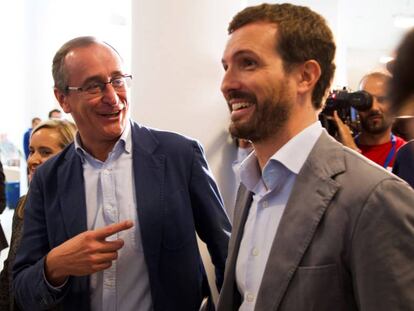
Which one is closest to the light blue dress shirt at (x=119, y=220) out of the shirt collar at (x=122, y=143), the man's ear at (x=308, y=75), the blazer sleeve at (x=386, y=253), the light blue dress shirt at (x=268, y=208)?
the shirt collar at (x=122, y=143)

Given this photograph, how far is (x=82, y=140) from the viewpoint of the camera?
142 cm

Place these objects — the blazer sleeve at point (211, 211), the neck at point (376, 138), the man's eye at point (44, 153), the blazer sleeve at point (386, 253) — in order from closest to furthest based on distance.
Result: the blazer sleeve at point (386, 253) < the blazer sleeve at point (211, 211) < the man's eye at point (44, 153) < the neck at point (376, 138)

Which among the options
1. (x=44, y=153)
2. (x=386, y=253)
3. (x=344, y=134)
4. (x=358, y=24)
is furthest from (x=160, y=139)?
(x=358, y=24)

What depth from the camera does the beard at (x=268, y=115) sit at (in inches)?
39.3

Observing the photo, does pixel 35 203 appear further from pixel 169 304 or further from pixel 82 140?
pixel 169 304

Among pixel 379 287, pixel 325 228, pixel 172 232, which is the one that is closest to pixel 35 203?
pixel 172 232

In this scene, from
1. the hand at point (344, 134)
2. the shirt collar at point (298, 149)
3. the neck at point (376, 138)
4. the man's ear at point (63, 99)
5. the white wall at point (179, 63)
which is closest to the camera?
the shirt collar at point (298, 149)

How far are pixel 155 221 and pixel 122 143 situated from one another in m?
0.28

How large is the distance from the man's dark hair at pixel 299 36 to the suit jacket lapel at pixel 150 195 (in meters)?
0.48

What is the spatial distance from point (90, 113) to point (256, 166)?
59 cm

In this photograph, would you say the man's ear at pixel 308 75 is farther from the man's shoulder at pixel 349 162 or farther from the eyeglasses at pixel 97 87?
the eyeglasses at pixel 97 87

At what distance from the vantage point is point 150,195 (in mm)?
1279

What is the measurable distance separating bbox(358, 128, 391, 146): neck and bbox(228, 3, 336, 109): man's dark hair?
1.22 meters

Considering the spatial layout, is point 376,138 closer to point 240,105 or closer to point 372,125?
point 372,125
